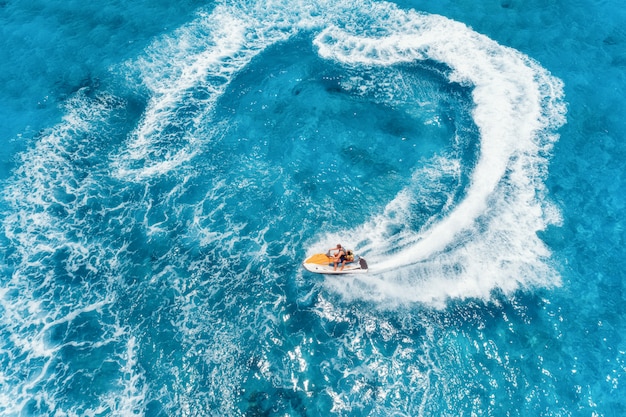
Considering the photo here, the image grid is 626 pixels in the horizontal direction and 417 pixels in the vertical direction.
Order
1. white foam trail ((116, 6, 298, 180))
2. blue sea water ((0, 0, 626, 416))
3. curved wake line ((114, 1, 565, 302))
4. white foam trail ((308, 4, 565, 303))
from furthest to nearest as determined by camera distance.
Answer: white foam trail ((116, 6, 298, 180)), curved wake line ((114, 1, 565, 302)), white foam trail ((308, 4, 565, 303)), blue sea water ((0, 0, 626, 416))

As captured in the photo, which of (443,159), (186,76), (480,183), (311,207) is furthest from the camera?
(186,76)

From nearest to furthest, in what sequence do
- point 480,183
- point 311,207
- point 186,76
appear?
point 311,207, point 480,183, point 186,76

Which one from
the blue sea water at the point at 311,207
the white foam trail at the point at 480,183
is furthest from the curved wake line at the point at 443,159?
the blue sea water at the point at 311,207

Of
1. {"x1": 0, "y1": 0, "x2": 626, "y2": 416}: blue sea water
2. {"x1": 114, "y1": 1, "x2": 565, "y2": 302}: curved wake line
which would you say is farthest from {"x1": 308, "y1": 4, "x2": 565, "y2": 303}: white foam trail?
{"x1": 0, "y1": 0, "x2": 626, "y2": 416}: blue sea water

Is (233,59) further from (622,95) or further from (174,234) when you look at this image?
(622,95)

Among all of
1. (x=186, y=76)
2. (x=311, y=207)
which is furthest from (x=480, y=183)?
(x=186, y=76)

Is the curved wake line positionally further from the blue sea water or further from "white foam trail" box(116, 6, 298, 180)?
the blue sea water

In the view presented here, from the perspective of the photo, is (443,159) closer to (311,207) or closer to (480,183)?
(480,183)

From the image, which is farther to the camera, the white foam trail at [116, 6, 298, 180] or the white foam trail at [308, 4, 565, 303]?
the white foam trail at [116, 6, 298, 180]

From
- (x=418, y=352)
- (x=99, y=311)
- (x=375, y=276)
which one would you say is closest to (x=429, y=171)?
(x=375, y=276)

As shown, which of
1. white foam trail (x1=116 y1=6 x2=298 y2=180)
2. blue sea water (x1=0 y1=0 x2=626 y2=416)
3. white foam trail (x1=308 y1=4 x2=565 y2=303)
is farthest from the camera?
white foam trail (x1=116 y1=6 x2=298 y2=180)
